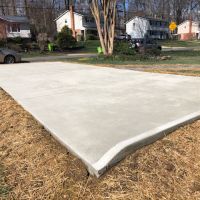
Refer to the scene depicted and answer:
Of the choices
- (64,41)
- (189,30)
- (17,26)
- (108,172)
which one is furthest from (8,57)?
(189,30)

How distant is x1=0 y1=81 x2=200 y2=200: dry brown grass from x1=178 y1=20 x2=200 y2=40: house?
72366mm

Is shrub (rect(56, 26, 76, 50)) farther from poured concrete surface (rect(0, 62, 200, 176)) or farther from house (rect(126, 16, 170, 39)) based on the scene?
house (rect(126, 16, 170, 39))

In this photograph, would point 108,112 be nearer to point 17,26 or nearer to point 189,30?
point 17,26

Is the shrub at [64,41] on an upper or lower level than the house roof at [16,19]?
lower

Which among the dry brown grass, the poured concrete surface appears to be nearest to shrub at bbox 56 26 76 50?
the poured concrete surface

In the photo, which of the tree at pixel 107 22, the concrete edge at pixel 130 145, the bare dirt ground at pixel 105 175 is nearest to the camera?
the bare dirt ground at pixel 105 175

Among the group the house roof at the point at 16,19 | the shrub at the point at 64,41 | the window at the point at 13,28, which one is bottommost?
the shrub at the point at 64,41

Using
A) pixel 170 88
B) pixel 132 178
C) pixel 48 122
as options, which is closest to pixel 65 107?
pixel 48 122

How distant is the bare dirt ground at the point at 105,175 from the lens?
2.16 meters

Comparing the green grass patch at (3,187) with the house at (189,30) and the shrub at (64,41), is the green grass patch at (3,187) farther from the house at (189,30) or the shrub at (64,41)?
the house at (189,30)

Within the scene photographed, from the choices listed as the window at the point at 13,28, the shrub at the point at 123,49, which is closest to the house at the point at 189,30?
the window at the point at 13,28

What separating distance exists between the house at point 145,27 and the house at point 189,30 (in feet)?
31.1

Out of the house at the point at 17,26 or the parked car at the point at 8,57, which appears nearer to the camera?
the parked car at the point at 8,57

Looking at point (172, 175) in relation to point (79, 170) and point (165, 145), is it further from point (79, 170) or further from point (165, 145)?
point (79, 170)
